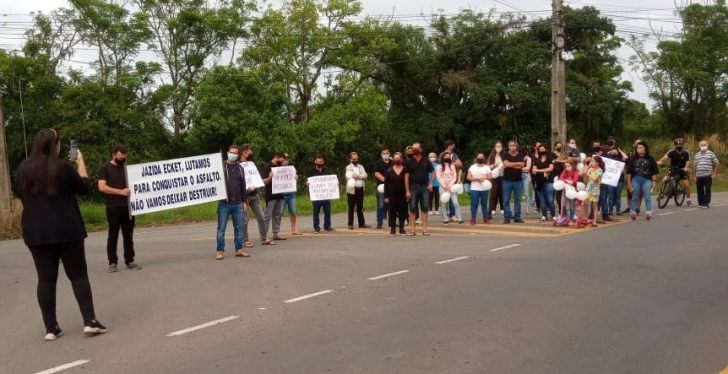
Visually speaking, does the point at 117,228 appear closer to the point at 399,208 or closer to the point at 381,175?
the point at 399,208

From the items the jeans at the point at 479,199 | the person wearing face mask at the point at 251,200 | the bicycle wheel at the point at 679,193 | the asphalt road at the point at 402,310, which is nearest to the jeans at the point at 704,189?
the bicycle wheel at the point at 679,193

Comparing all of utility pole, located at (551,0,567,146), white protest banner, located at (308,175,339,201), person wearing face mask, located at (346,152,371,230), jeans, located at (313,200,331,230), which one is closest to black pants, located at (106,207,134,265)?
white protest banner, located at (308,175,339,201)

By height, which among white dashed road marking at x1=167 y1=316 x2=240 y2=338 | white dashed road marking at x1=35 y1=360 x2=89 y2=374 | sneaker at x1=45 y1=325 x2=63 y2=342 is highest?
sneaker at x1=45 y1=325 x2=63 y2=342

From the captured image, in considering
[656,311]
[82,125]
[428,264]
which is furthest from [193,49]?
[656,311]

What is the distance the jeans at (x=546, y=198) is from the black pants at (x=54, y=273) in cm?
1127

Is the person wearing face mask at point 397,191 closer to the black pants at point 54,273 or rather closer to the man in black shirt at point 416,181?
the man in black shirt at point 416,181

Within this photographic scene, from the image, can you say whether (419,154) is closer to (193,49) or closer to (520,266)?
(520,266)

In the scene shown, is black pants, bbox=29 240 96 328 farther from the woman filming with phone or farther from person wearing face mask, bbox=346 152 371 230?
person wearing face mask, bbox=346 152 371 230

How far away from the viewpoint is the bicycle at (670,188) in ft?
60.5

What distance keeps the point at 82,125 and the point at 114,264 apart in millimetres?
36201

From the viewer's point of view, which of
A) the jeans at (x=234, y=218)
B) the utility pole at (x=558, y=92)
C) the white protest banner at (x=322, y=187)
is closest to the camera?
the jeans at (x=234, y=218)

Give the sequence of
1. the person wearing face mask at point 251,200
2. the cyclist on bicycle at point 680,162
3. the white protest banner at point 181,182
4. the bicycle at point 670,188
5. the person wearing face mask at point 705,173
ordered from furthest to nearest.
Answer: the bicycle at point 670,188
the cyclist on bicycle at point 680,162
the person wearing face mask at point 705,173
the person wearing face mask at point 251,200
the white protest banner at point 181,182

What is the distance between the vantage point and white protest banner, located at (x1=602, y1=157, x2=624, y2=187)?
15.3 m

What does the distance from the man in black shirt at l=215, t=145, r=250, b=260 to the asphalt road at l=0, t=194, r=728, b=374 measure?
1.13 ft
